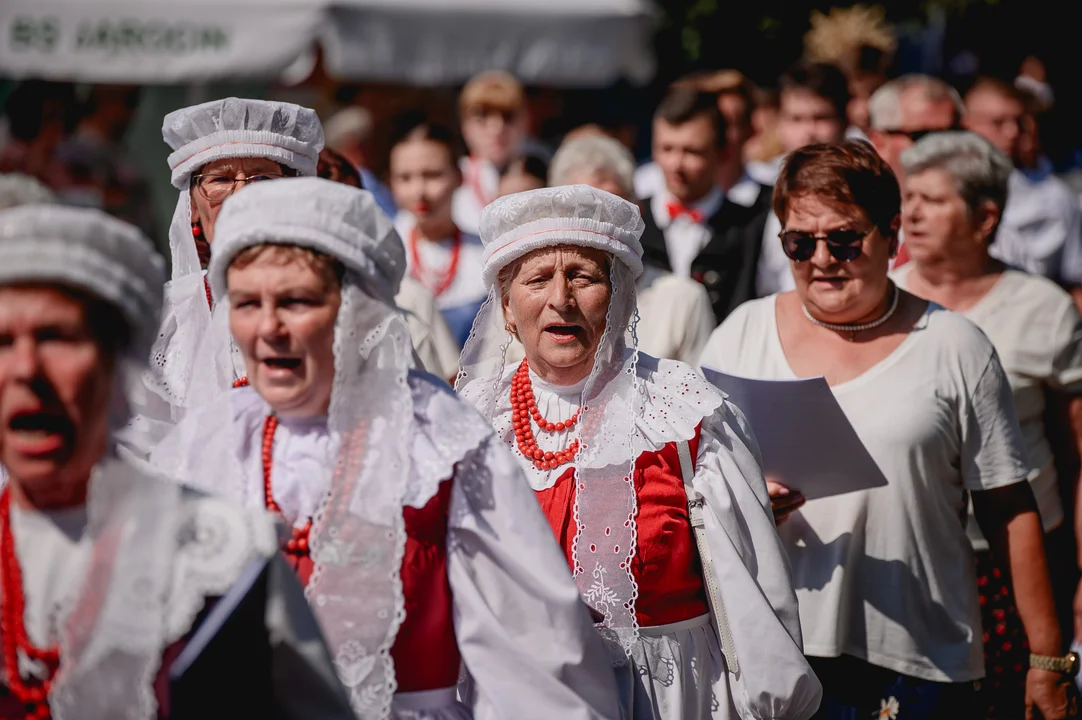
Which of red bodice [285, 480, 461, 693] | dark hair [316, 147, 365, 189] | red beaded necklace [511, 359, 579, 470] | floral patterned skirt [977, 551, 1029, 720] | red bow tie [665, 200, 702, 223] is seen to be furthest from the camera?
red bow tie [665, 200, 702, 223]

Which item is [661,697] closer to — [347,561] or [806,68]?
[347,561]

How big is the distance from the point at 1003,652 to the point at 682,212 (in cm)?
299

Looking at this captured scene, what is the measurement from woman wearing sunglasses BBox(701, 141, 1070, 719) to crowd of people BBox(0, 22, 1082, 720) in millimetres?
Answer: 11

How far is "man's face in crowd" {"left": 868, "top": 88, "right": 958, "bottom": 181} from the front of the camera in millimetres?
7004

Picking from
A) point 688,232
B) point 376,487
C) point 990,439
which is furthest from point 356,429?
point 688,232

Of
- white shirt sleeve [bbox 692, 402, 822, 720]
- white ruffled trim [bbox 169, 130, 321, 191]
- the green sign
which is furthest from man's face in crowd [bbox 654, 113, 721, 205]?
the green sign

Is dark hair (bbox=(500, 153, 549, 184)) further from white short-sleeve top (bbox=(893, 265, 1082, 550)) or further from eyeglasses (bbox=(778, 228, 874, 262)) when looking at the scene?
eyeglasses (bbox=(778, 228, 874, 262))

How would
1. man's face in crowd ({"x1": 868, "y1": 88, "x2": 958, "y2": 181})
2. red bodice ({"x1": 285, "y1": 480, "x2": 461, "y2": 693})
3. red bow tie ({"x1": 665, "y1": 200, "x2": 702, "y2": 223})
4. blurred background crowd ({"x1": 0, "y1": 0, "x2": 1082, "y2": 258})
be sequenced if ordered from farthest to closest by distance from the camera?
blurred background crowd ({"x1": 0, "y1": 0, "x2": 1082, "y2": 258}) → red bow tie ({"x1": 665, "y1": 200, "x2": 702, "y2": 223}) → man's face in crowd ({"x1": 868, "y1": 88, "x2": 958, "y2": 181}) → red bodice ({"x1": 285, "y1": 480, "x2": 461, "y2": 693})

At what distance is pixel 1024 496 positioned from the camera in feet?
15.0

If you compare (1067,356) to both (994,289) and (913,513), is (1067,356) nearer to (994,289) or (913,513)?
(994,289)

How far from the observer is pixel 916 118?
292 inches

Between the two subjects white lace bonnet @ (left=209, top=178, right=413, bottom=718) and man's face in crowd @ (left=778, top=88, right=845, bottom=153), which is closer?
white lace bonnet @ (left=209, top=178, right=413, bottom=718)

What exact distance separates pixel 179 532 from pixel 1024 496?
2986 millimetres

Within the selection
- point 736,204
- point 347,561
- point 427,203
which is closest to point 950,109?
point 736,204
